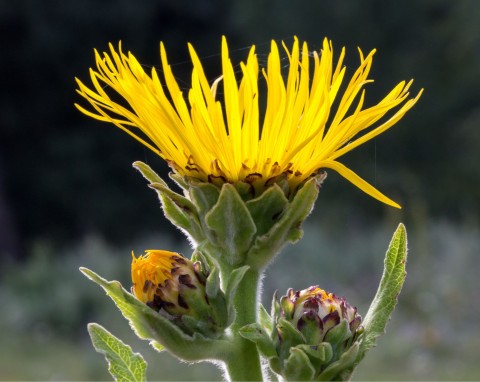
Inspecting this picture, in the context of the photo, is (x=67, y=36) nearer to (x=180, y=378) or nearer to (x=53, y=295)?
(x=53, y=295)

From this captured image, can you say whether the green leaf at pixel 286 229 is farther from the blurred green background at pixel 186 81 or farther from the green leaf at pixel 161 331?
the blurred green background at pixel 186 81

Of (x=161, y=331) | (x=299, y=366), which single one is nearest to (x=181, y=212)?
(x=161, y=331)

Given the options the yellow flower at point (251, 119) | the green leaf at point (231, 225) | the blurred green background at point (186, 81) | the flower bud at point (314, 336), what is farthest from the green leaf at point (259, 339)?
the blurred green background at point (186, 81)

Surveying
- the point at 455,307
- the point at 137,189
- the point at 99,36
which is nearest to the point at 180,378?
the point at 455,307

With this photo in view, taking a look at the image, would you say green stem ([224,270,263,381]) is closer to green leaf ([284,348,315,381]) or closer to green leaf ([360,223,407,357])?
green leaf ([284,348,315,381])

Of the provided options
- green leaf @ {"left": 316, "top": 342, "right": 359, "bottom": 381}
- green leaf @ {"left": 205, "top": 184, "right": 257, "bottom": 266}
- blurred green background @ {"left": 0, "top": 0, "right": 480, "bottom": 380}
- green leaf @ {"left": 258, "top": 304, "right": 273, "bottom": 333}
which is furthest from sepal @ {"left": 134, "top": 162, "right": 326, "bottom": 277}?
blurred green background @ {"left": 0, "top": 0, "right": 480, "bottom": 380}

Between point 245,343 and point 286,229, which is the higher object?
point 286,229

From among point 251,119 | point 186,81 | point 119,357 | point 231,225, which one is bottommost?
point 119,357

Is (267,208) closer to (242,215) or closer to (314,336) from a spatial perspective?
(242,215)
